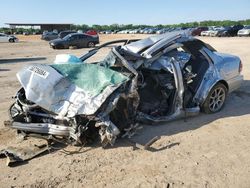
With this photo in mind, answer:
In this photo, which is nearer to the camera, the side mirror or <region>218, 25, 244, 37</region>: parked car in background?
the side mirror

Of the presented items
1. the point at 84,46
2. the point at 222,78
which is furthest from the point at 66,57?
the point at 84,46

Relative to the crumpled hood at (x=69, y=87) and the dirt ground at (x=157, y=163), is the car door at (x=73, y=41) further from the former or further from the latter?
the crumpled hood at (x=69, y=87)

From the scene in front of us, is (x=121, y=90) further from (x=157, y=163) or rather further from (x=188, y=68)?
(x=188, y=68)

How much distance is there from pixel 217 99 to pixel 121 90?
2.66m

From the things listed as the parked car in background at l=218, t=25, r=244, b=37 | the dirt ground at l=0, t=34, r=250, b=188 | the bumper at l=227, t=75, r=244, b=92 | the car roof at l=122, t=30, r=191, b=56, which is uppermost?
the car roof at l=122, t=30, r=191, b=56

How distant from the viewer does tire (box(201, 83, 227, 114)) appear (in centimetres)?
695

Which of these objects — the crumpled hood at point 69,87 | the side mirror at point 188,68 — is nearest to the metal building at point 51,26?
the side mirror at point 188,68

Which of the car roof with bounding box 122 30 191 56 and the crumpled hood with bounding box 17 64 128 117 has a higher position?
the car roof with bounding box 122 30 191 56

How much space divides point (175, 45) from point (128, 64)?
1370 millimetres

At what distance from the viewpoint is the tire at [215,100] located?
6953mm

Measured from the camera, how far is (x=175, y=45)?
6676 mm

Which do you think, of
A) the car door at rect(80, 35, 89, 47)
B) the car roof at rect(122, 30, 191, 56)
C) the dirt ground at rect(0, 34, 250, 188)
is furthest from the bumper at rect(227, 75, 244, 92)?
the car door at rect(80, 35, 89, 47)

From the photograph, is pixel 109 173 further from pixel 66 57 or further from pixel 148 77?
pixel 66 57

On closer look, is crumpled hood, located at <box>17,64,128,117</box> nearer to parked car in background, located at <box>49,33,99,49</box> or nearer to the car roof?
the car roof
